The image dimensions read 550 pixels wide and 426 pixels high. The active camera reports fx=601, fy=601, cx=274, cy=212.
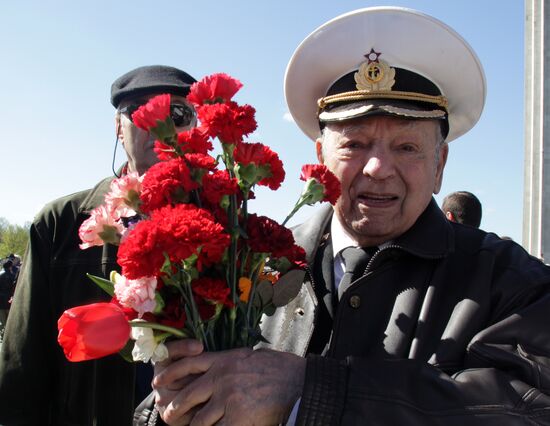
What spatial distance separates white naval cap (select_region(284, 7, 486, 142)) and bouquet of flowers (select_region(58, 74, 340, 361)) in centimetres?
55

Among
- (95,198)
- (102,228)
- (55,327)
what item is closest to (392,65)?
(102,228)

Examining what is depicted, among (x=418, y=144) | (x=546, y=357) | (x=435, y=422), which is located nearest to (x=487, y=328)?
(x=546, y=357)

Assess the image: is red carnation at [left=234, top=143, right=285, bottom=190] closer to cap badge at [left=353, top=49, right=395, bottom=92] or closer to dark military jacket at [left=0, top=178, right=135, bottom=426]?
cap badge at [left=353, top=49, right=395, bottom=92]

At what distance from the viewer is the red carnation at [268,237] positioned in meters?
1.45

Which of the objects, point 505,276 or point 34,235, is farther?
point 34,235

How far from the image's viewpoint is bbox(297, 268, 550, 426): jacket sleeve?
4.67 feet

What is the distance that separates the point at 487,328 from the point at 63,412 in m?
1.95

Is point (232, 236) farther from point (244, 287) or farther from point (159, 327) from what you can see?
point (159, 327)

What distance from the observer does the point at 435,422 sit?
1.42 metres

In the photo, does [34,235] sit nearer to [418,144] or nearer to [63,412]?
[63,412]

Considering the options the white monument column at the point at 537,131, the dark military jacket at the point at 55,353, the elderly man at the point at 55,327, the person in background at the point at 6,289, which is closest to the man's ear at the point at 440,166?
the elderly man at the point at 55,327

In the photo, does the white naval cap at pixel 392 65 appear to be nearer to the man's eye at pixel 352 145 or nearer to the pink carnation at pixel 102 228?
the man's eye at pixel 352 145

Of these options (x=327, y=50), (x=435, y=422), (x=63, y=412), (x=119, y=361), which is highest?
(x=327, y=50)

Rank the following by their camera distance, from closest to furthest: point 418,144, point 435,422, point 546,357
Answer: point 435,422 → point 546,357 → point 418,144
